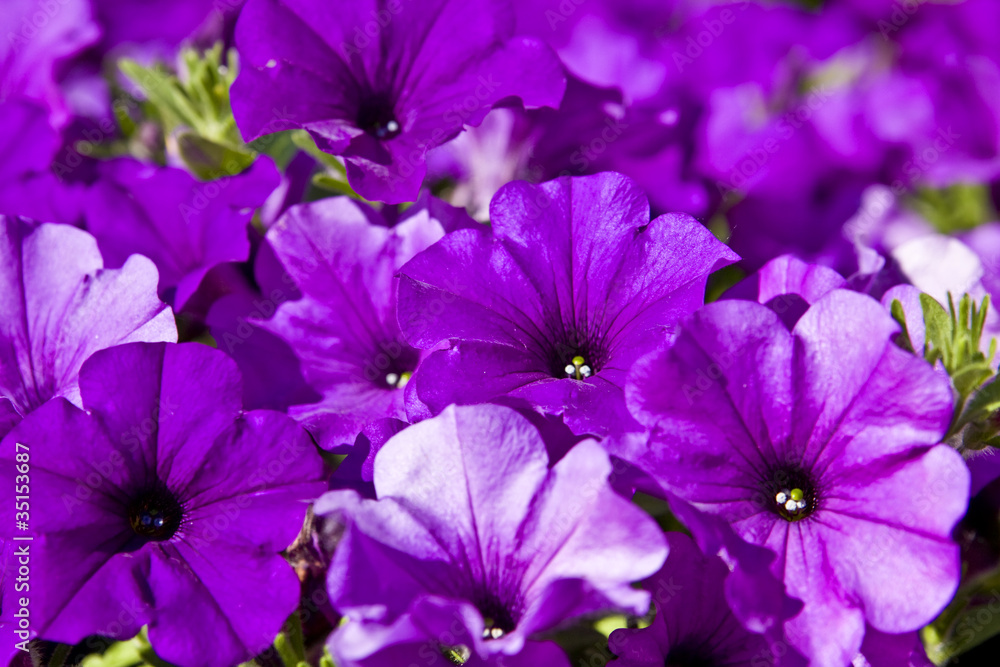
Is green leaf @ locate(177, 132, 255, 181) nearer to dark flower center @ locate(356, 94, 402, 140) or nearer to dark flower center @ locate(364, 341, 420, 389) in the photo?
dark flower center @ locate(356, 94, 402, 140)

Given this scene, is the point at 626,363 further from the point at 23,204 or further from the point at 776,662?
the point at 23,204

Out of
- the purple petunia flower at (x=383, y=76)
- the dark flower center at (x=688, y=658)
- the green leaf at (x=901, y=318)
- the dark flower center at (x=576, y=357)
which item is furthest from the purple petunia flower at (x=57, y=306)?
the green leaf at (x=901, y=318)

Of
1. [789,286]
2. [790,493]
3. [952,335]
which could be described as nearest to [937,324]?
[952,335]

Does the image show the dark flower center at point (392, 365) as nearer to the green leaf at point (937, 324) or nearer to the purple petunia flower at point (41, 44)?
the green leaf at point (937, 324)

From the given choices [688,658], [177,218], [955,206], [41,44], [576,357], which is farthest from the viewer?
[955,206]

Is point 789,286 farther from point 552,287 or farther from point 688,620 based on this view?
point 688,620

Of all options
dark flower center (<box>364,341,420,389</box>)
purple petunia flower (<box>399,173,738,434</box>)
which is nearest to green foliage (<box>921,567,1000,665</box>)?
purple petunia flower (<box>399,173,738,434</box>)
